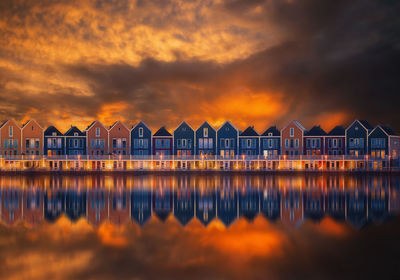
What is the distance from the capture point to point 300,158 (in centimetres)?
6300

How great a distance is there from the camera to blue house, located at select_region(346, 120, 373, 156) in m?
63.5

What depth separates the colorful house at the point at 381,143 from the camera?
62125mm

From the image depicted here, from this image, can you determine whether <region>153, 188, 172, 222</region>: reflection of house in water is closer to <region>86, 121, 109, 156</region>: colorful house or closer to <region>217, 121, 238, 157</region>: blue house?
<region>217, 121, 238, 157</region>: blue house

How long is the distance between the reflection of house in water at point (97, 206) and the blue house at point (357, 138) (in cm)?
5043

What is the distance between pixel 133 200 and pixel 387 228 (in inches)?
883

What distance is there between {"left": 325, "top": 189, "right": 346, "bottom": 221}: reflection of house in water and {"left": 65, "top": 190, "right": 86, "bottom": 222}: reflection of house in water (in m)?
20.9

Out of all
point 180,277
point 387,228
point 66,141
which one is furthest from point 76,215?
point 66,141

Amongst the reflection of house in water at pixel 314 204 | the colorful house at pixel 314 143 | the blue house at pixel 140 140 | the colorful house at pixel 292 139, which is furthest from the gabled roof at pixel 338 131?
the blue house at pixel 140 140

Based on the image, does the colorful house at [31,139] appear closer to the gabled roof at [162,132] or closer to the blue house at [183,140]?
the gabled roof at [162,132]

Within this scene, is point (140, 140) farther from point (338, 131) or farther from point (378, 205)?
point (378, 205)

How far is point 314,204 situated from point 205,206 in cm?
1045

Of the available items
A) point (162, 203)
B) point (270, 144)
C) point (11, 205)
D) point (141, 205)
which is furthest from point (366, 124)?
point (11, 205)

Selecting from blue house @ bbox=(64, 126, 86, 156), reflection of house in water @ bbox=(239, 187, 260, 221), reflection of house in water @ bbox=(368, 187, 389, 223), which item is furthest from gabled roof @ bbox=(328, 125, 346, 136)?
blue house @ bbox=(64, 126, 86, 156)

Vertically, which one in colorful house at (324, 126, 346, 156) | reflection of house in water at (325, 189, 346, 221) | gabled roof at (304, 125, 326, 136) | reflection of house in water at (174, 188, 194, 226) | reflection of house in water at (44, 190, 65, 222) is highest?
gabled roof at (304, 125, 326, 136)
